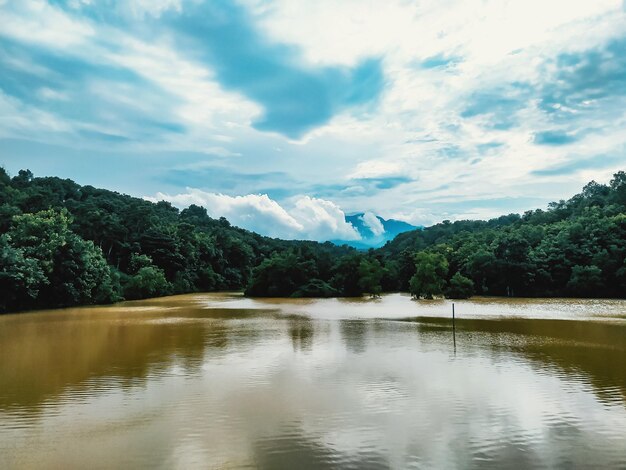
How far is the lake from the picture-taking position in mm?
6938

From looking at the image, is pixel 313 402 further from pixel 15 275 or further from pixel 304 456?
pixel 15 275

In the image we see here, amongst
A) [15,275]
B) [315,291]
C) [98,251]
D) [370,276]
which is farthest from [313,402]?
[315,291]

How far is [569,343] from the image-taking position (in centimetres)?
1762

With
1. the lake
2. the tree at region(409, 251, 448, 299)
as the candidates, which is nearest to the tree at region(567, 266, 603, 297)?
the tree at region(409, 251, 448, 299)

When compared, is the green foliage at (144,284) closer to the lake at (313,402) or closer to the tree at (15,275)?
the tree at (15,275)

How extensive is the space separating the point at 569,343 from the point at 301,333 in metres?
10.1

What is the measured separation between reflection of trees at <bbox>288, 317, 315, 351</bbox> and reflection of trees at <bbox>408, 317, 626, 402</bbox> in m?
5.23

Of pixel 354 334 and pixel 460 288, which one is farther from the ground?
pixel 460 288

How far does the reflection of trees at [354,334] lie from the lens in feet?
55.0

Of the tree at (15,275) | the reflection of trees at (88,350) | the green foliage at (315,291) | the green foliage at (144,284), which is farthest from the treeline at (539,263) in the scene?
the tree at (15,275)

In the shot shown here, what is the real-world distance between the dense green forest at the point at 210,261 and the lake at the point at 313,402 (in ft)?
56.6

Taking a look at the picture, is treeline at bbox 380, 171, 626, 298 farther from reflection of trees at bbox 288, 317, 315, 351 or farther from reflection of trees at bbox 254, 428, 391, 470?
reflection of trees at bbox 254, 428, 391, 470

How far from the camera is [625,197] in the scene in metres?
66.2

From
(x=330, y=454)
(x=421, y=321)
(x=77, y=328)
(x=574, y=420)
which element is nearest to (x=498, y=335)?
(x=421, y=321)
